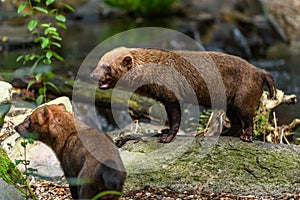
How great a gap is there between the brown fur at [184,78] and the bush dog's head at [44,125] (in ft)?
4.63

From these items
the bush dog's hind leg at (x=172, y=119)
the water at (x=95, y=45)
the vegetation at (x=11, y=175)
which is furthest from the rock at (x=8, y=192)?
the water at (x=95, y=45)

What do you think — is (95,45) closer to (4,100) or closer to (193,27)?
(193,27)

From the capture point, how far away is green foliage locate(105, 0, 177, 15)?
18.0 metres

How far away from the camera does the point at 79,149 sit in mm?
4988

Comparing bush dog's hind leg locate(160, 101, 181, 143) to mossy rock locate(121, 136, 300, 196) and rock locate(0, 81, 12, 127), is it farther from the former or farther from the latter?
rock locate(0, 81, 12, 127)

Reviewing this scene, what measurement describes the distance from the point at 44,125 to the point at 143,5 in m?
13.3

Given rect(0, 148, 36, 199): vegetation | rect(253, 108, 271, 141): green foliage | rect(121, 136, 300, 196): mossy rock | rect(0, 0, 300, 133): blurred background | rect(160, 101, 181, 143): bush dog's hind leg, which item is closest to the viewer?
rect(0, 148, 36, 199): vegetation

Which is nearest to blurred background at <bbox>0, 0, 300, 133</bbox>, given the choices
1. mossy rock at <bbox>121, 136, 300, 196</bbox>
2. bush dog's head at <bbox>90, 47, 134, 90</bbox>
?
bush dog's head at <bbox>90, 47, 134, 90</bbox>

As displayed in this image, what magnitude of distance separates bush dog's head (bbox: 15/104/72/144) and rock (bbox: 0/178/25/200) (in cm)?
52

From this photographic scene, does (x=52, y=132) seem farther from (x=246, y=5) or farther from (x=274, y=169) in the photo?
(x=246, y=5)

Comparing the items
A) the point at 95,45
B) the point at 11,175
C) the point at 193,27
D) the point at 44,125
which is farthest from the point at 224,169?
the point at 193,27

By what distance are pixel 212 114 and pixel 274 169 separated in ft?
5.98

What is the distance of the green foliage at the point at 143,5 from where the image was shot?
18.0 metres

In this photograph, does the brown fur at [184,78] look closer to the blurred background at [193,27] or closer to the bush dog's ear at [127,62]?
the bush dog's ear at [127,62]
